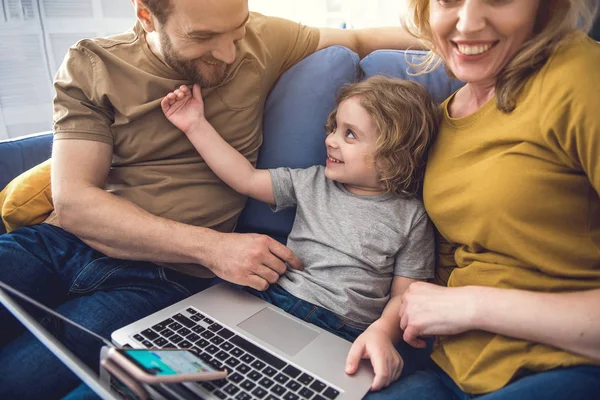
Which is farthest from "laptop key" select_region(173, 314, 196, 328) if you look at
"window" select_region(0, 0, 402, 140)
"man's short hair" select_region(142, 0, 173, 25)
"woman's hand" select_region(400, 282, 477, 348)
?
"window" select_region(0, 0, 402, 140)

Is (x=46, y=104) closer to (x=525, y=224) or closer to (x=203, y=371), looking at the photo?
(x=203, y=371)

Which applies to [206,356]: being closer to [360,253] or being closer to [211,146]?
[360,253]

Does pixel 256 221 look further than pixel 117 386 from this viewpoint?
Yes

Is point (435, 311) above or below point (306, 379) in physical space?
above

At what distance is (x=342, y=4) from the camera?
2.27 m

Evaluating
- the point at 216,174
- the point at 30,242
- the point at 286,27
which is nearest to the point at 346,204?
the point at 216,174

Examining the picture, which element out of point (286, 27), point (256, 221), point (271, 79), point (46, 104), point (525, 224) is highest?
point (286, 27)

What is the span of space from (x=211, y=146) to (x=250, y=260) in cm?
34

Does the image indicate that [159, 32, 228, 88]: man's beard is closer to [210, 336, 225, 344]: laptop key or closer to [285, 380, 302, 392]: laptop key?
[210, 336, 225, 344]: laptop key

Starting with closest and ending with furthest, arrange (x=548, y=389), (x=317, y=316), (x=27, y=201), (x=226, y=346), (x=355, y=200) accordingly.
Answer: (x=548, y=389), (x=226, y=346), (x=317, y=316), (x=355, y=200), (x=27, y=201)

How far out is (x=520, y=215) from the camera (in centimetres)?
78

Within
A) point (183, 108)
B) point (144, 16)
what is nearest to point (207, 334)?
point (183, 108)

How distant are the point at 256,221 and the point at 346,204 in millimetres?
379

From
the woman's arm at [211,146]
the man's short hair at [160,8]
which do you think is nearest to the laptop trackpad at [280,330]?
the woman's arm at [211,146]
